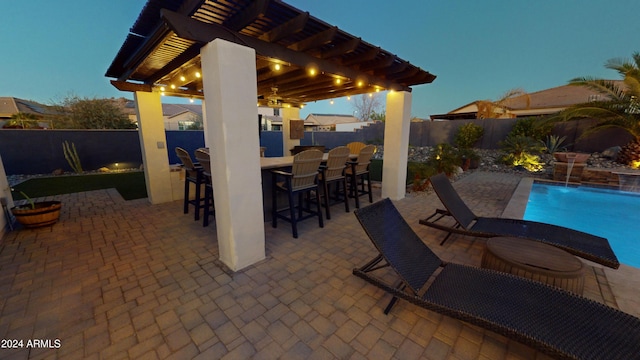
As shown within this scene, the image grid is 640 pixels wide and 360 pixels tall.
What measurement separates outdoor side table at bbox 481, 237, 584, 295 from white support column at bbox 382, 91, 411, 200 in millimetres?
2854

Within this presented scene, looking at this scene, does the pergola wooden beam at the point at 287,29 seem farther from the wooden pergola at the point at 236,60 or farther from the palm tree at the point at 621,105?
the palm tree at the point at 621,105

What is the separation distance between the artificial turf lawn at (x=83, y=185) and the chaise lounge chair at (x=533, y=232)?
6.50 m

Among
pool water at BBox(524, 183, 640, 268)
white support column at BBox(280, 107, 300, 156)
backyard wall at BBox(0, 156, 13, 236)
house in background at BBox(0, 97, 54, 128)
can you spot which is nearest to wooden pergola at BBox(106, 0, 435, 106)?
backyard wall at BBox(0, 156, 13, 236)

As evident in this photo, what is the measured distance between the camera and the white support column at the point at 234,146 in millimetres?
2318

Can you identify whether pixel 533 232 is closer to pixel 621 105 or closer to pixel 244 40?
pixel 244 40

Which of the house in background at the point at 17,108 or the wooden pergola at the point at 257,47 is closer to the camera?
the wooden pergola at the point at 257,47

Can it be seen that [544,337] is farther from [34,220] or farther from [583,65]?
[583,65]

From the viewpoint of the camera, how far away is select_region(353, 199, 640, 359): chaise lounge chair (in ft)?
4.59

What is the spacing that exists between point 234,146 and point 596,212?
738cm

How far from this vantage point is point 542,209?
5359 mm

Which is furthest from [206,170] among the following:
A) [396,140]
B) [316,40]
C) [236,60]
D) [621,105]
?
[621,105]

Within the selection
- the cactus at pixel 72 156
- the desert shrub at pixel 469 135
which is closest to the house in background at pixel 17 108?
the cactus at pixel 72 156

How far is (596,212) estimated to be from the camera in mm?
5055

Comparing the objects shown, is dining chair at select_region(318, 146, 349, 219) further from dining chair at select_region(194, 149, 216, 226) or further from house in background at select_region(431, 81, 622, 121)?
house in background at select_region(431, 81, 622, 121)
